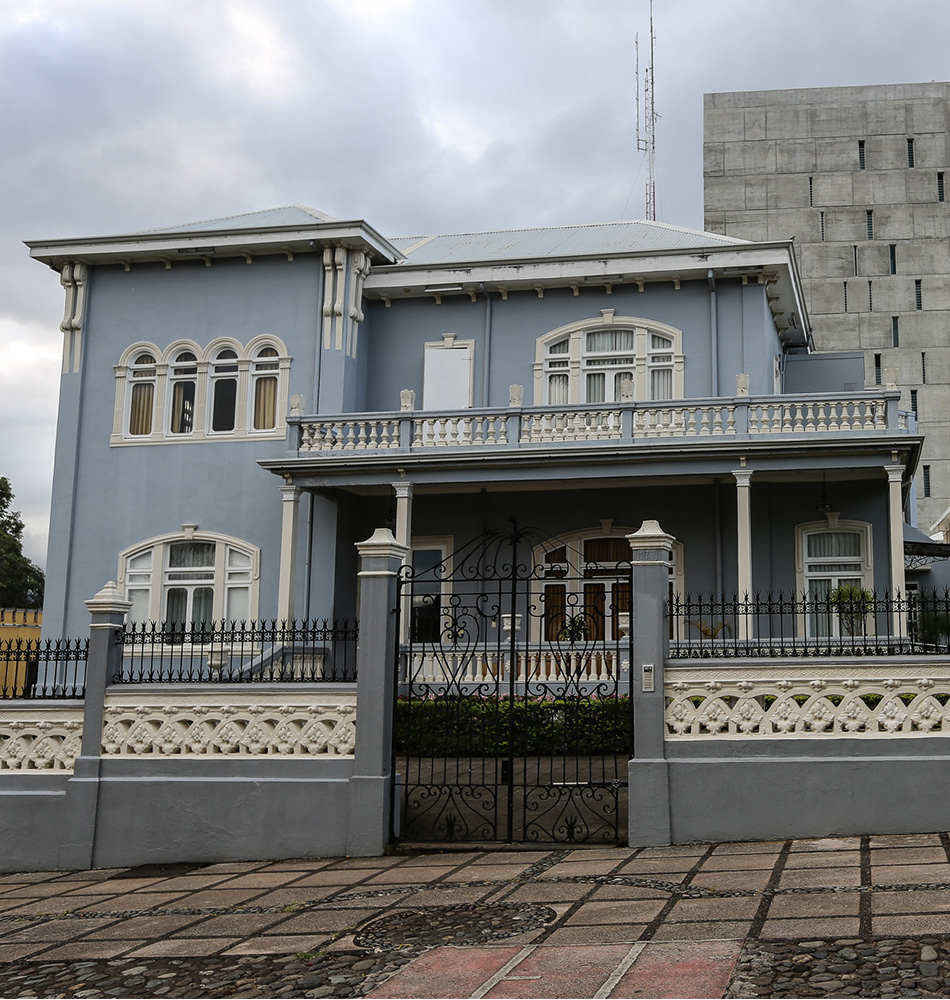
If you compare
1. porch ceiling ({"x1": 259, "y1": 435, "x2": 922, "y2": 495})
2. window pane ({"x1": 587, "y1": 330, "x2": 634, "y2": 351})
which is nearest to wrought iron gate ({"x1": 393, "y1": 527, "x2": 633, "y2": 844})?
porch ceiling ({"x1": 259, "y1": 435, "x2": 922, "y2": 495})

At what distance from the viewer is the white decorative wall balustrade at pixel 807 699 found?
9.90 meters

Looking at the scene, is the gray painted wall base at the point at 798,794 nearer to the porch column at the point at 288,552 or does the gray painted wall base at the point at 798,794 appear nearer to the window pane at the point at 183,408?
the porch column at the point at 288,552

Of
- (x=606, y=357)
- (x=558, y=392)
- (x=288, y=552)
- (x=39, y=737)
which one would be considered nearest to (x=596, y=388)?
(x=606, y=357)

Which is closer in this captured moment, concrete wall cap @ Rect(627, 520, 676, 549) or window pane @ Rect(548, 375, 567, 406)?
concrete wall cap @ Rect(627, 520, 676, 549)

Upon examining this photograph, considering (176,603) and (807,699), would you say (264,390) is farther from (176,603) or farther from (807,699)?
(807,699)

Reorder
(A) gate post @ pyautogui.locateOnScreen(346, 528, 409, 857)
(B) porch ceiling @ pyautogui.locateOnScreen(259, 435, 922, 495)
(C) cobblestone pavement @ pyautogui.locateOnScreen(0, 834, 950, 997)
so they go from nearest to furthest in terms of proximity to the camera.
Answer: (C) cobblestone pavement @ pyautogui.locateOnScreen(0, 834, 950, 997) → (A) gate post @ pyautogui.locateOnScreen(346, 528, 409, 857) → (B) porch ceiling @ pyautogui.locateOnScreen(259, 435, 922, 495)

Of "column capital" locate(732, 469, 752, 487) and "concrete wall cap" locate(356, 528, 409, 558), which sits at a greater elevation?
"column capital" locate(732, 469, 752, 487)

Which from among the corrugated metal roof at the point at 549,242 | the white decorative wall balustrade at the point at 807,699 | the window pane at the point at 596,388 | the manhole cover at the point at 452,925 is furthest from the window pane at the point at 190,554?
the manhole cover at the point at 452,925

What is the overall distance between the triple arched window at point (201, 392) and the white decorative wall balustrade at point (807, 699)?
41.2ft

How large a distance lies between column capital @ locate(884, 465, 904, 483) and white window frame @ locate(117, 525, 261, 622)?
1049cm

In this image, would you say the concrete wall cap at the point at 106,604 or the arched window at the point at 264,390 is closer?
the concrete wall cap at the point at 106,604

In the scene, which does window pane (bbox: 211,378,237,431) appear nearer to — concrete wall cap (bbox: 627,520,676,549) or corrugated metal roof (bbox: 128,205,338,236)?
corrugated metal roof (bbox: 128,205,338,236)

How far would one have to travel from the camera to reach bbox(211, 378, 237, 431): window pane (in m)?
21.5

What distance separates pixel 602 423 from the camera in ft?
62.5
